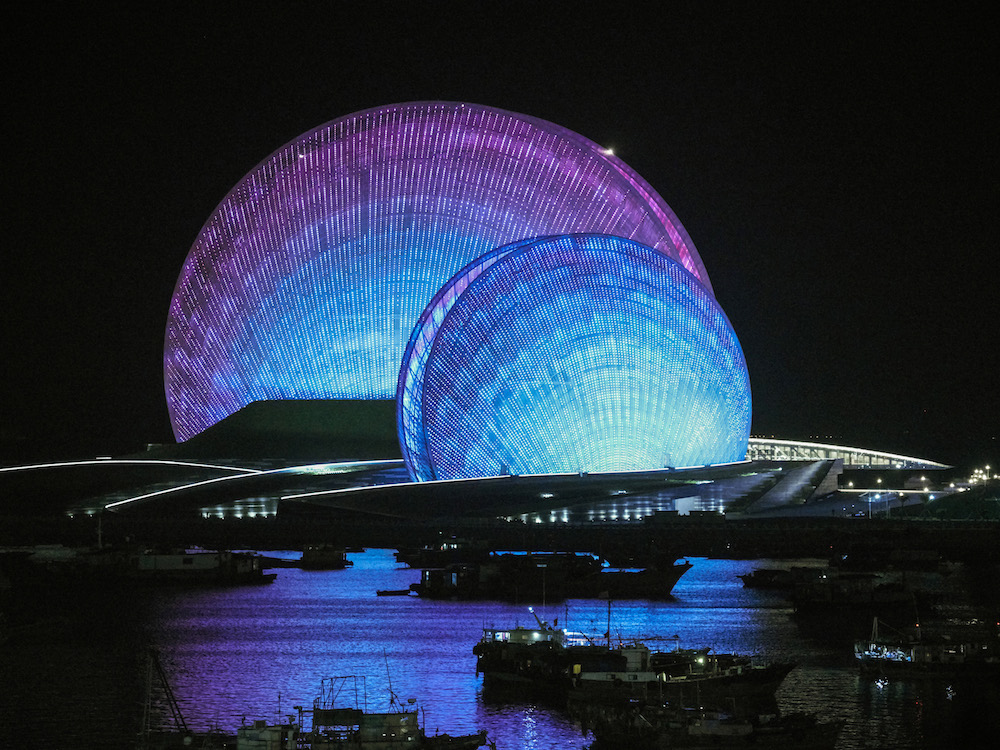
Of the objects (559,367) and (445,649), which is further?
(559,367)

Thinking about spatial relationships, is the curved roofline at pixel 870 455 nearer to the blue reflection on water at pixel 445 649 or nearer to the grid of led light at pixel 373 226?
the grid of led light at pixel 373 226

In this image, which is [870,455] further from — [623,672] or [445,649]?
[623,672]

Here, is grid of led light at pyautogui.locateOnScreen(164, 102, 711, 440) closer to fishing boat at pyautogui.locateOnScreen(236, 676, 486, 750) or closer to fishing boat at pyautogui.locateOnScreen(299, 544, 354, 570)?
fishing boat at pyautogui.locateOnScreen(299, 544, 354, 570)

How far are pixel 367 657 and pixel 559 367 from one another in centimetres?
2435

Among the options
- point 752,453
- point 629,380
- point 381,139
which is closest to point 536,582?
point 629,380

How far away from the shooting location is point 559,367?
63094mm

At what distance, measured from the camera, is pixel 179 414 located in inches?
3233

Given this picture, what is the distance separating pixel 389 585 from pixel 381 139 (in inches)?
1077

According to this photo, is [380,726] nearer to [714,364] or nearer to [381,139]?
[714,364]

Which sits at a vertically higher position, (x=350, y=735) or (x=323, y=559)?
(x=323, y=559)

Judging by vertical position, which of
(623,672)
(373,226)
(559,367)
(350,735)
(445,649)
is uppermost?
(373,226)

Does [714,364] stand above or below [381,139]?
below

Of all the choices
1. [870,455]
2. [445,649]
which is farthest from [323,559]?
[870,455]

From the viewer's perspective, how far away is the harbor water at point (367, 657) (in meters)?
32.9
